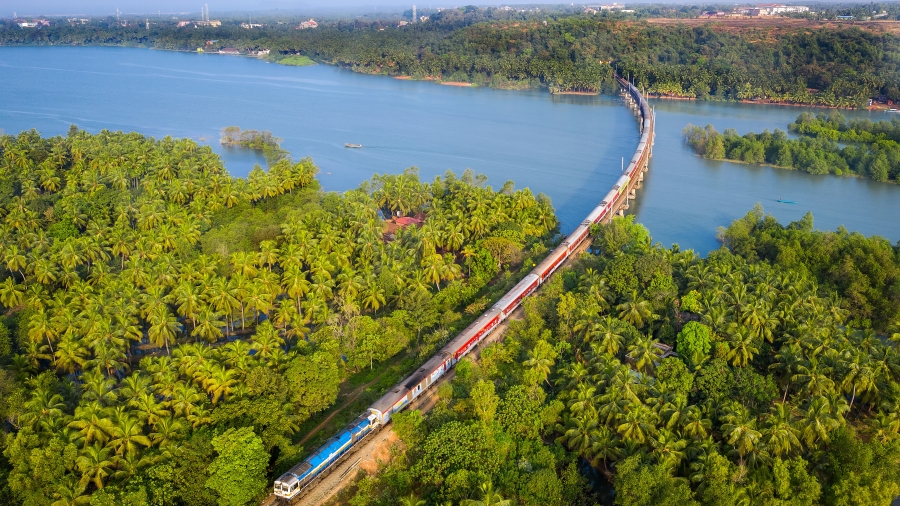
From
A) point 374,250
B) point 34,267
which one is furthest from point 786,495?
point 34,267

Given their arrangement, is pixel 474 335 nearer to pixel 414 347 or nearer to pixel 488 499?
pixel 414 347

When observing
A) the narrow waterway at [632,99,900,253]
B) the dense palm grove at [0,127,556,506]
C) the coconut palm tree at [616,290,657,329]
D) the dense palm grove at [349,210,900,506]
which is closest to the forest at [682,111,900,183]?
the narrow waterway at [632,99,900,253]

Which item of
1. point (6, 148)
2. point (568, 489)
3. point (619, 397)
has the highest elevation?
point (6, 148)

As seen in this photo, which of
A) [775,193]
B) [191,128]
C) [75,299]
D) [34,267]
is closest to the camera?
[75,299]

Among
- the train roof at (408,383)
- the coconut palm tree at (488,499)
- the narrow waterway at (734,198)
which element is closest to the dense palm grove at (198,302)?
the train roof at (408,383)

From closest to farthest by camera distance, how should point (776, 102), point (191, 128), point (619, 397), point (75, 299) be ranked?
point (619, 397) < point (75, 299) < point (191, 128) < point (776, 102)

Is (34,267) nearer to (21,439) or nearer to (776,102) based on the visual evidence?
(21,439)

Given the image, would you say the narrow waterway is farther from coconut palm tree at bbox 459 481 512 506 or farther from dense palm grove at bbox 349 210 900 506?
coconut palm tree at bbox 459 481 512 506

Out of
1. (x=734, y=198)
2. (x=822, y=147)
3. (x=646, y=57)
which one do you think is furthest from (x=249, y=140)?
(x=646, y=57)

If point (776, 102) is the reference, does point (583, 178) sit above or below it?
below
